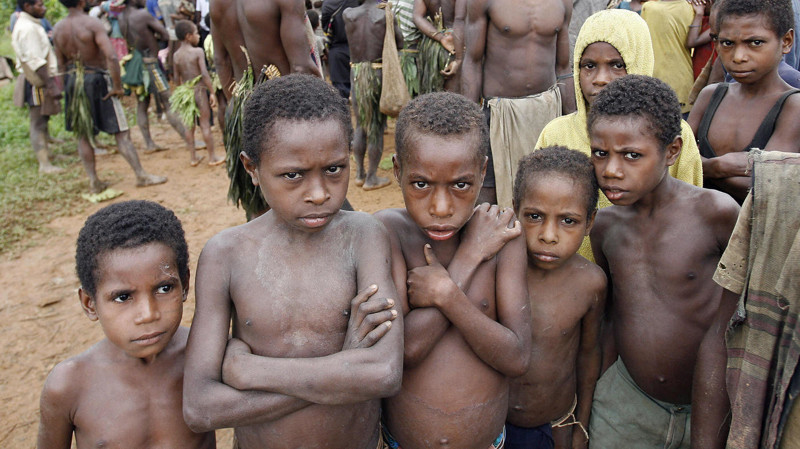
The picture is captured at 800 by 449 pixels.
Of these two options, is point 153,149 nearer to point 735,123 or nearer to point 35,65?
point 35,65

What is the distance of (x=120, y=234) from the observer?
1.67 metres

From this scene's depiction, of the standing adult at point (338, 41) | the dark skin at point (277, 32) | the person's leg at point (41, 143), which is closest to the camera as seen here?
the dark skin at point (277, 32)

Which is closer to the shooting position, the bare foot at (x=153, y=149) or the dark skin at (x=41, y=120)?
the dark skin at (x=41, y=120)

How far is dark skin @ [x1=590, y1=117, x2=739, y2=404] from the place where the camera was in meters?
1.95

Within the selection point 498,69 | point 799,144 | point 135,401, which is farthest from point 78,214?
point 799,144

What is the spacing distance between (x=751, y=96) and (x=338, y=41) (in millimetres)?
5623

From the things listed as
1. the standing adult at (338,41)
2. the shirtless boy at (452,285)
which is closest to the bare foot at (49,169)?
the standing adult at (338,41)

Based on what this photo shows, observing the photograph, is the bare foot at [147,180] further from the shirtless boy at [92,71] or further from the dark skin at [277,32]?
the dark skin at [277,32]

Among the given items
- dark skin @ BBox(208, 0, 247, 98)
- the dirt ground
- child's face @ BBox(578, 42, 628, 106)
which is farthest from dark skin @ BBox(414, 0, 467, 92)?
child's face @ BBox(578, 42, 628, 106)

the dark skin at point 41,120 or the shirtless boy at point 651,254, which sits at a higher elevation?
the shirtless boy at point 651,254

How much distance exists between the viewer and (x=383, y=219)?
1.95m

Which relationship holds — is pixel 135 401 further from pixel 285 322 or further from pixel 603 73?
pixel 603 73

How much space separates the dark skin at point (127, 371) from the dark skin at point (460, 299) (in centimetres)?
71

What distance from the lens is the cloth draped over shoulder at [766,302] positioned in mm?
1284
